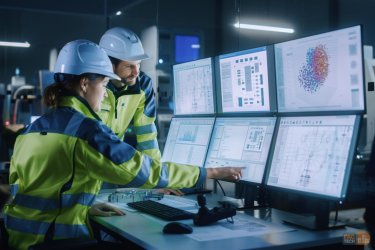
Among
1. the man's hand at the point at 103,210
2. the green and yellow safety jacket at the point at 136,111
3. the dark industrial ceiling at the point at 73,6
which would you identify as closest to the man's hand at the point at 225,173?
the man's hand at the point at 103,210

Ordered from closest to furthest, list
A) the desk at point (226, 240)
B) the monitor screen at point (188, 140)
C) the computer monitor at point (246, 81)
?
the desk at point (226, 240) < the computer monitor at point (246, 81) < the monitor screen at point (188, 140)

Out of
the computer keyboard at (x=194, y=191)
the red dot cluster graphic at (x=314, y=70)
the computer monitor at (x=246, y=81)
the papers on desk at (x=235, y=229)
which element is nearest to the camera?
the papers on desk at (x=235, y=229)

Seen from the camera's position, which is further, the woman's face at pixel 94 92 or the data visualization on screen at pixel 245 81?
the data visualization on screen at pixel 245 81

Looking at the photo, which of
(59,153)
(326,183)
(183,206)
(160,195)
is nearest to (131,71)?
(160,195)

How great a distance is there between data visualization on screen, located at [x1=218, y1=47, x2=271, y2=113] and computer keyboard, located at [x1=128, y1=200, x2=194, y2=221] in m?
0.53

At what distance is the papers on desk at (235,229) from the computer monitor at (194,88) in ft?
2.43

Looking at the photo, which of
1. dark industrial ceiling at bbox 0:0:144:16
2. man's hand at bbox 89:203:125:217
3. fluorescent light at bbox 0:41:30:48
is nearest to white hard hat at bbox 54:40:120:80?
man's hand at bbox 89:203:125:217

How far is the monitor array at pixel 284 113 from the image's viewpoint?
154 cm

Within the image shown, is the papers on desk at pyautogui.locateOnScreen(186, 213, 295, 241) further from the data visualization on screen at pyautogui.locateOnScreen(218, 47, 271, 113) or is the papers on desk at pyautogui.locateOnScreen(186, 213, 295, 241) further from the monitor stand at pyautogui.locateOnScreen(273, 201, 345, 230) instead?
the data visualization on screen at pyautogui.locateOnScreen(218, 47, 271, 113)

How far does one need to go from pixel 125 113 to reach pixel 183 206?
89 centimetres

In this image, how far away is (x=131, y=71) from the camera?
257 cm

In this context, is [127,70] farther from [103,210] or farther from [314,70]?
[314,70]

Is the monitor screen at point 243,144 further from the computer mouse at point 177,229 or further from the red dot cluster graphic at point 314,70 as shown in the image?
the computer mouse at point 177,229

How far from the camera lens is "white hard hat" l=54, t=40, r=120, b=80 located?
5.88 ft
